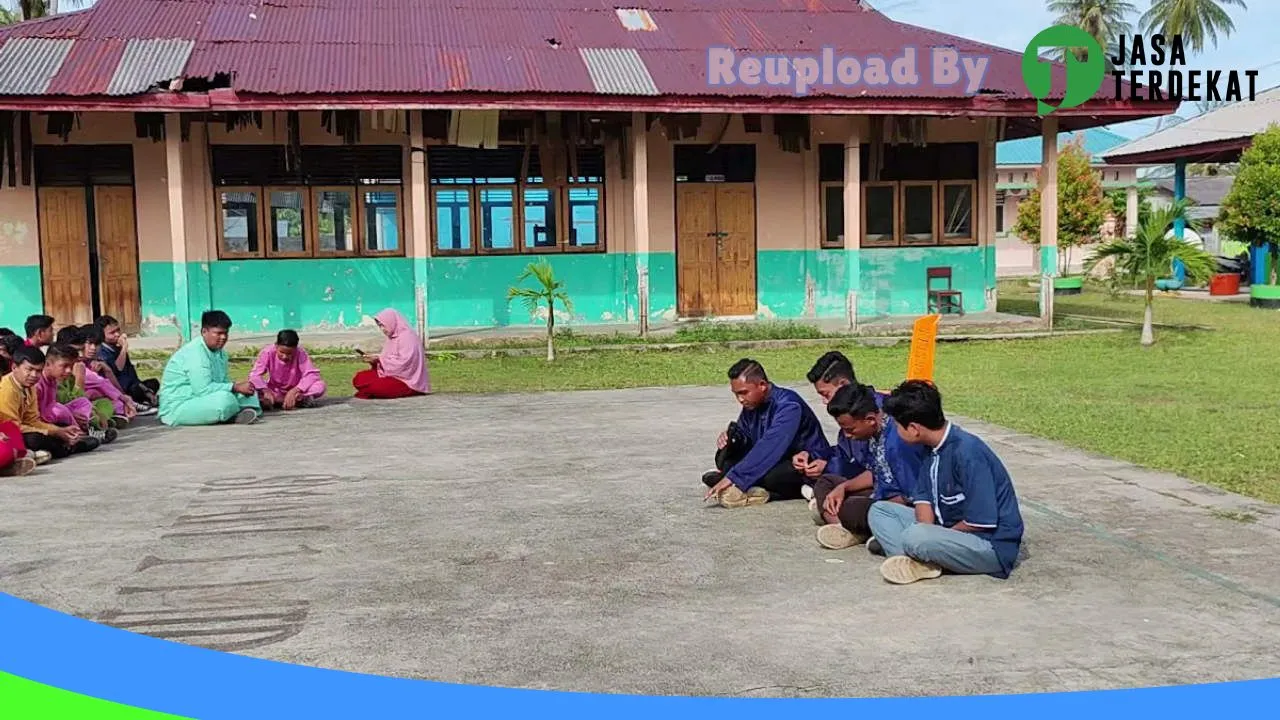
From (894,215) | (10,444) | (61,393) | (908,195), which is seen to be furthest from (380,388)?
(908,195)

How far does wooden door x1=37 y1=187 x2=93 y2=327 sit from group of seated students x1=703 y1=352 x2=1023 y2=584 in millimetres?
12406

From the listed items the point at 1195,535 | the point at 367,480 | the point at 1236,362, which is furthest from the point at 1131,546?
the point at 1236,362

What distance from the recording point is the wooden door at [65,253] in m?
16.6

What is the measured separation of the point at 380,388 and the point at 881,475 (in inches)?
283

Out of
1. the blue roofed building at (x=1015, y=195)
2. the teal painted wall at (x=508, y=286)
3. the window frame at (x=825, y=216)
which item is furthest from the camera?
the blue roofed building at (x=1015, y=195)

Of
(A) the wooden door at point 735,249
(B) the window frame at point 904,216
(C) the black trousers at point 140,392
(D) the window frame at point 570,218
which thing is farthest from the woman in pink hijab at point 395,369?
(B) the window frame at point 904,216

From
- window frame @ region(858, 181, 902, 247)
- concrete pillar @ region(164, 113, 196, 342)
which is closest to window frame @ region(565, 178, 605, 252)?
window frame @ region(858, 181, 902, 247)

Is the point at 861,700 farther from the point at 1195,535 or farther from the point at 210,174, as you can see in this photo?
the point at 210,174

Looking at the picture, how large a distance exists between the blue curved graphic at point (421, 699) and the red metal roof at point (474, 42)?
11.6 meters

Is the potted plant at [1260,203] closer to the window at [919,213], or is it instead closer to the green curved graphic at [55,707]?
the window at [919,213]

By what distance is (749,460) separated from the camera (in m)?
6.72

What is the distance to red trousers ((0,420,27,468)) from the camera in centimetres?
790

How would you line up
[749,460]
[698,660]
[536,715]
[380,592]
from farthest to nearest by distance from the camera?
[749,460] → [380,592] → [698,660] → [536,715]

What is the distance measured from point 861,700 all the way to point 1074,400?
307 inches
